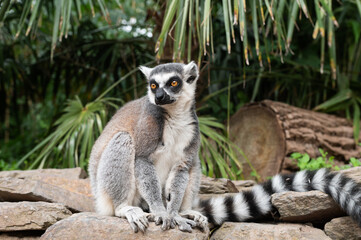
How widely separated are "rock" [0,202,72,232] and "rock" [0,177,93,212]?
11.1 inches

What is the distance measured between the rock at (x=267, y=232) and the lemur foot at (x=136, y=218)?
2.07ft

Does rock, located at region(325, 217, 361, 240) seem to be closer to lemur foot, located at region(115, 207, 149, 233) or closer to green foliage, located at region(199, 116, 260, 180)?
lemur foot, located at region(115, 207, 149, 233)

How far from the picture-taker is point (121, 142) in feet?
10.9

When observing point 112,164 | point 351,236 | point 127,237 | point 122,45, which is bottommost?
point 351,236

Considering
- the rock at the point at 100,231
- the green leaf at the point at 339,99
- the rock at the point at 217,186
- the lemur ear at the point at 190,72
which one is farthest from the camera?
the green leaf at the point at 339,99

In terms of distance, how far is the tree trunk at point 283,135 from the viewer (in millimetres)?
5410

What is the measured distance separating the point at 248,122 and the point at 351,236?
2.75 m

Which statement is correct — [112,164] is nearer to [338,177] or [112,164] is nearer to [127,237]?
[127,237]

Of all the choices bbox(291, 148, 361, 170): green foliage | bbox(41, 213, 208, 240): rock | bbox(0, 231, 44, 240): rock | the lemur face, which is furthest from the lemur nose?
bbox(291, 148, 361, 170): green foliage

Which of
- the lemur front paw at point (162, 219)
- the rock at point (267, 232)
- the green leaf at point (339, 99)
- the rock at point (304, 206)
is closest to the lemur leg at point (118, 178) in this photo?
→ the lemur front paw at point (162, 219)

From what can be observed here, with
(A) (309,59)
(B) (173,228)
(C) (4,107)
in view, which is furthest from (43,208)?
(A) (309,59)

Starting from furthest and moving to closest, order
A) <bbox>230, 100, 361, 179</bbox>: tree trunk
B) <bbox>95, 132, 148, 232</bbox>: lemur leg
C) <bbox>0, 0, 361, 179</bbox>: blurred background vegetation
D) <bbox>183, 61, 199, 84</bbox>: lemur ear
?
<bbox>0, 0, 361, 179</bbox>: blurred background vegetation → <bbox>230, 100, 361, 179</bbox>: tree trunk → <bbox>183, 61, 199, 84</bbox>: lemur ear → <bbox>95, 132, 148, 232</bbox>: lemur leg

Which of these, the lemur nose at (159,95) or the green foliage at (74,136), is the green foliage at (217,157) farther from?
the lemur nose at (159,95)

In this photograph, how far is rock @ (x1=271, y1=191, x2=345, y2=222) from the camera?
3.27 meters
